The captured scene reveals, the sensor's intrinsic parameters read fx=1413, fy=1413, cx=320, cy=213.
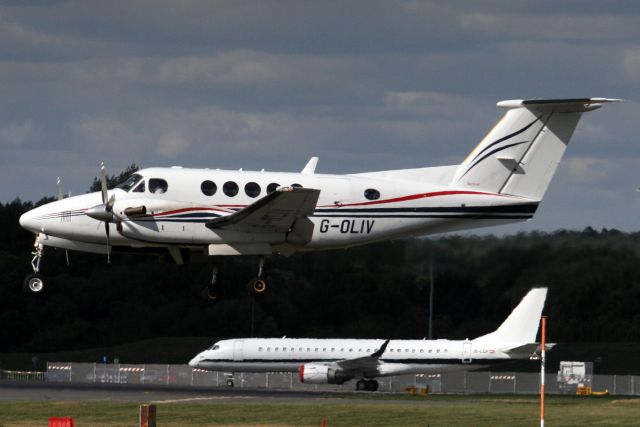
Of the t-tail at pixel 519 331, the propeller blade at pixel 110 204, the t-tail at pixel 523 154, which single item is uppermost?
the t-tail at pixel 523 154

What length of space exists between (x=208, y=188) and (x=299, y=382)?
38723mm

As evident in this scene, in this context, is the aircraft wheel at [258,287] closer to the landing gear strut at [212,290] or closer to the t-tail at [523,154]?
the landing gear strut at [212,290]

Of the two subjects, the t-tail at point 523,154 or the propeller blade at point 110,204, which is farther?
the t-tail at point 523,154

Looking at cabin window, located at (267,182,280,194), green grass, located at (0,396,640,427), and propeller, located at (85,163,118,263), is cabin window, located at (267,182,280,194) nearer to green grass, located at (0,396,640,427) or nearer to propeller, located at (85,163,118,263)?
propeller, located at (85,163,118,263)

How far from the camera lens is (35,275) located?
44938 millimetres

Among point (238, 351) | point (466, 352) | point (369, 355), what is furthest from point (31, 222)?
point (466, 352)

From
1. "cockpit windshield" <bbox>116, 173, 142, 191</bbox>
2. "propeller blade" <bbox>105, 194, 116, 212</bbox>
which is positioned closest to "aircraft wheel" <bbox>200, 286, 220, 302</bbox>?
"cockpit windshield" <bbox>116, 173, 142, 191</bbox>

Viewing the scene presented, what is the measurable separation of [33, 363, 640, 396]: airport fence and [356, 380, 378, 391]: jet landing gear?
5.35ft

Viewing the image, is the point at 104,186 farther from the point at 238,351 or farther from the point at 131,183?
the point at 238,351

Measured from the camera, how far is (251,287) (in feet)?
145

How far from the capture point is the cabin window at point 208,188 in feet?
143

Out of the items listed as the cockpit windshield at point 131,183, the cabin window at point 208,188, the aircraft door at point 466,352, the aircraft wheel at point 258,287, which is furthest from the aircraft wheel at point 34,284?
the aircraft door at point 466,352

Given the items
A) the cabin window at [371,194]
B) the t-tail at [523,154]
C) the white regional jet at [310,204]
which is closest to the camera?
the white regional jet at [310,204]

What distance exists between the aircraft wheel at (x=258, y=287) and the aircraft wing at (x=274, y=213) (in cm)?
157
